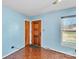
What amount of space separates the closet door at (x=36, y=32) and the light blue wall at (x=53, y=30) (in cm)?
53

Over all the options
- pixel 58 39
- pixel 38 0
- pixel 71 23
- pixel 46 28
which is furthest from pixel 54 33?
pixel 38 0

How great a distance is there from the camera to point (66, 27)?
434cm

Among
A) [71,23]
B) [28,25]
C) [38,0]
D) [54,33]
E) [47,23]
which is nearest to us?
[38,0]

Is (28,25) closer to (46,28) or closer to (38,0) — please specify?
(46,28)

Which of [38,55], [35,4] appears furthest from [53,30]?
[35,4]

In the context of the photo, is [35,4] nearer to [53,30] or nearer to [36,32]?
[53,30]

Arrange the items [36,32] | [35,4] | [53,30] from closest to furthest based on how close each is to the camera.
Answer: [35,4] → [53,30] → [36,32]

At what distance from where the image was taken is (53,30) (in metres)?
5.29

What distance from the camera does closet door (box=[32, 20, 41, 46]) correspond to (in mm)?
6559

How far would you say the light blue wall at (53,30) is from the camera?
4581 mm

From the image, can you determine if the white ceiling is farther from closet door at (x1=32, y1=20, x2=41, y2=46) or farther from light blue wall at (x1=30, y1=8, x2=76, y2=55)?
closet door at (x1=32, y1=20, x2=41, y2=46)

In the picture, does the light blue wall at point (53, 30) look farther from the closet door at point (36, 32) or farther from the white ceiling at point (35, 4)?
the white ceiling at point (35, 4)

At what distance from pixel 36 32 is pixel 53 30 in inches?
75.5

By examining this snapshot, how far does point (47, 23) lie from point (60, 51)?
6.35 ft
